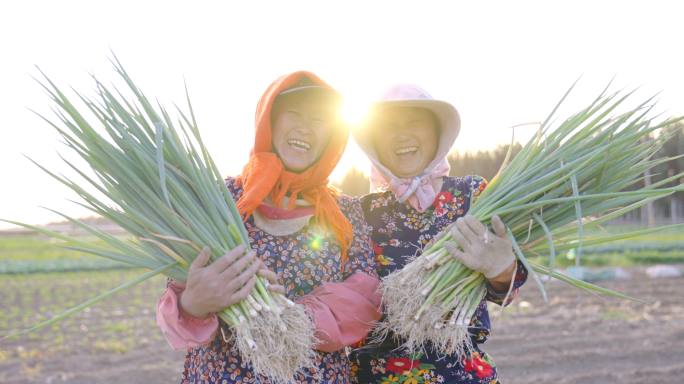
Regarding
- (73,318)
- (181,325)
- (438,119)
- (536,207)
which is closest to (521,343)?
(438,119)

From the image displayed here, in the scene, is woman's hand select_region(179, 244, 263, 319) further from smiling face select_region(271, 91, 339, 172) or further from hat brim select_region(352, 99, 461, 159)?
hat brim select_region(352, 99, 461, 159)

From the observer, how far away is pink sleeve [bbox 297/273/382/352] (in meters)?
1.46

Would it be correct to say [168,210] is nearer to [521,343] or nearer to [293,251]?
[293,251]

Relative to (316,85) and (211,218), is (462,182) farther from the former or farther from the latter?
(211,218)

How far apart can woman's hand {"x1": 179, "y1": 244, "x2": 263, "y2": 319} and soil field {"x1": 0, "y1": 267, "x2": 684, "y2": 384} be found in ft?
10.5

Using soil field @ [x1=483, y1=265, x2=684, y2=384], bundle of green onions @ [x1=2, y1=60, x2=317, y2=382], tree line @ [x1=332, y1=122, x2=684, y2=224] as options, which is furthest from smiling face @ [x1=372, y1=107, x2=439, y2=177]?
tree line @ [x1=332, y1=122, x2=684, y2=224]

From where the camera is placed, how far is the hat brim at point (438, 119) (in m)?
1.94

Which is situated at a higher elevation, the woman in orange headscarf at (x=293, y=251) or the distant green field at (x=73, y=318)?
the woman in orange headscarf at (x=293, y=251)

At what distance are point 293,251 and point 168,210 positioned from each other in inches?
18.6

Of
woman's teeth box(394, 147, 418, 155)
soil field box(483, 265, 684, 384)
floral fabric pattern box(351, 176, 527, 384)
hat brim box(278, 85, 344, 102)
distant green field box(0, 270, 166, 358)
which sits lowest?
soil field box(483, 265, 684, 384)

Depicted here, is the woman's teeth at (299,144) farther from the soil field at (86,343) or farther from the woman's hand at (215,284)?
the soil field at (86,343)

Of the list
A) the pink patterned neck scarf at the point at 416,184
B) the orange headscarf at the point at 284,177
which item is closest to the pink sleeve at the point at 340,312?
the orange headscarf at the point at 284,177

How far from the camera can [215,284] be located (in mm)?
1320

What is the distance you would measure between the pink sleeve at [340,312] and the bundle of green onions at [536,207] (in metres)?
0.10
